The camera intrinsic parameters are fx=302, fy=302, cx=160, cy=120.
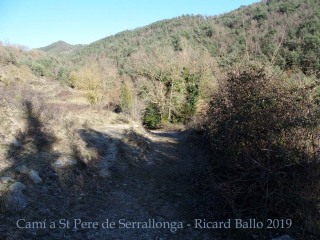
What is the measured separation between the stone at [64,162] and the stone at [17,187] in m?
1.61

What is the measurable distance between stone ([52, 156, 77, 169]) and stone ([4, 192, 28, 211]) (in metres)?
2.05

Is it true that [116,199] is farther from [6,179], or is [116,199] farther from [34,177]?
[6,179]

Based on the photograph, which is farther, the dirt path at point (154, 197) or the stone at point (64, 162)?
the stone at point (64, 162)

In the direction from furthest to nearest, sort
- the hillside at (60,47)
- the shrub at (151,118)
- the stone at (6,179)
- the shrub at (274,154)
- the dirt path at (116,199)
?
A: the hillside at (60,47)
the shrub at (151,118)
the stone at (6,179)
the dirt path at (116,199)
the shrub at (274,154)

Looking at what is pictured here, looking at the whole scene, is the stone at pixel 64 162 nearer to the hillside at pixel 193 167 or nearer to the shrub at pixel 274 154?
the hillside at pixel 193 167

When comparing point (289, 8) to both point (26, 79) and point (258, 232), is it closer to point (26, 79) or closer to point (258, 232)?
point (26, 79)

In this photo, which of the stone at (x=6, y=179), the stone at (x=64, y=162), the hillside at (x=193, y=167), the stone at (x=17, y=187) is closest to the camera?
the hillside at (x=193, y=167)

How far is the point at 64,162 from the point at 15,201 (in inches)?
107

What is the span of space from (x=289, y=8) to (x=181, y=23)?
28238 millimetres

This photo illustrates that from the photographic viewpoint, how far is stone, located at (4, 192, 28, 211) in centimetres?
632

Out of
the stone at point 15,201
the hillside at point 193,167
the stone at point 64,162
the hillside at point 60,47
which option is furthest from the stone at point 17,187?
the hillside at point 60,47

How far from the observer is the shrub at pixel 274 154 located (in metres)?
5.72

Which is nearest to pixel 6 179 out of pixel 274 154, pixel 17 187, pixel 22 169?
pixel 17 187

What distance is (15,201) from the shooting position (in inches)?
255
